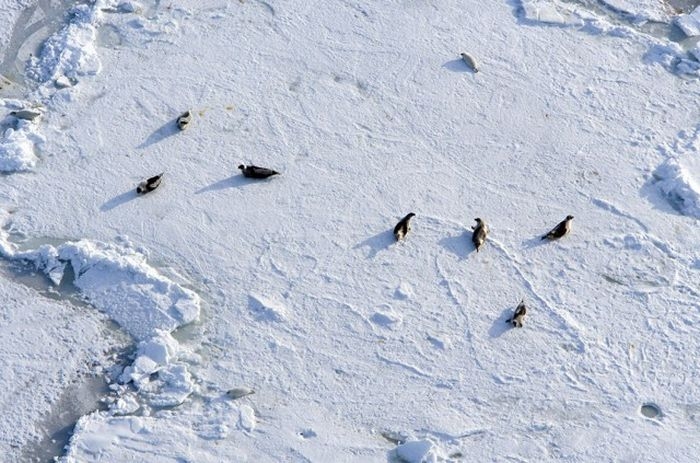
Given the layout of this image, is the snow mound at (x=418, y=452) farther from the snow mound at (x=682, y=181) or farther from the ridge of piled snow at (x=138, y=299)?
the snow mound at (x=682, y=181)

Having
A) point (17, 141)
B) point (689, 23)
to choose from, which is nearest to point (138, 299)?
point (17, 141)

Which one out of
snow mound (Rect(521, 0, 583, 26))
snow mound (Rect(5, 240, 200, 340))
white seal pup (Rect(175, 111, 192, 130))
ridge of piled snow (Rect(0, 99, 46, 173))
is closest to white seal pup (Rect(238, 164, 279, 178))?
white seal pup (Rect(175, 111, 192, 130))

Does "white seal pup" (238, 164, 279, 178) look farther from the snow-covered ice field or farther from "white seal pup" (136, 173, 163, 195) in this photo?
"white seal pup" (136, 173, 163, 195)

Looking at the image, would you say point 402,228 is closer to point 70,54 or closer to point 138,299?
point 138,299

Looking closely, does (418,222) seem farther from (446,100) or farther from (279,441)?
(279,441)

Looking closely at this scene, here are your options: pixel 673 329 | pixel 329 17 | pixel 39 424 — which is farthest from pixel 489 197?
pixel 39 424
